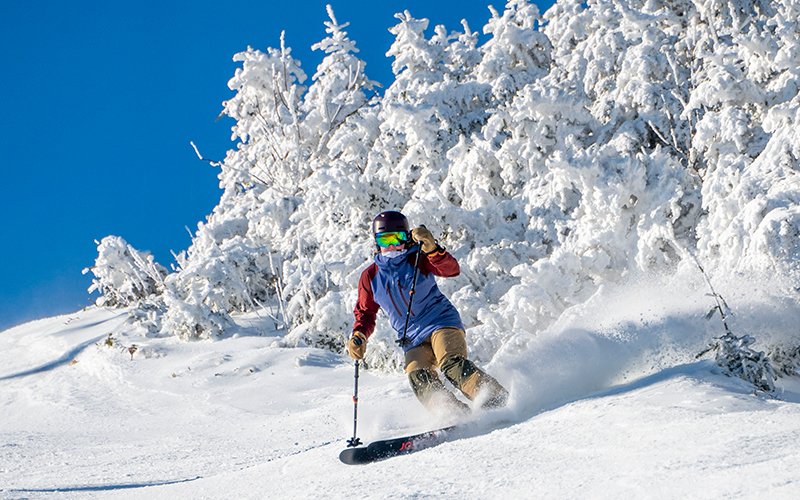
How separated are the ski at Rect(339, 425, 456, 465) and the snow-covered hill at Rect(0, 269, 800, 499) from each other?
0.09 meters

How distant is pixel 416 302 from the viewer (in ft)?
13.7

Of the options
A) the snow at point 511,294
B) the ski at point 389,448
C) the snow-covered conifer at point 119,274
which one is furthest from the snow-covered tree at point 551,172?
the ski at point 389,448

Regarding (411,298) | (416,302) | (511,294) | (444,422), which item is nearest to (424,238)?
(411,298)

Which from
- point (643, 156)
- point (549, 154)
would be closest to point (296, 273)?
point (549, 154)

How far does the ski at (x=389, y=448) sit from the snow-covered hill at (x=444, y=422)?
0.09 meters

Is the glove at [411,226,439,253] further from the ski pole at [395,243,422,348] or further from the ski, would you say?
the ski

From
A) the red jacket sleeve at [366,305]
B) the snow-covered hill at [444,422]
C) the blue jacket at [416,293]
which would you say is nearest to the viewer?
the snow-covered hill at [444,422]

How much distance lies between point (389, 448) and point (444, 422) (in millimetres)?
628

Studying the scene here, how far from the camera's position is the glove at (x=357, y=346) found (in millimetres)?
4098

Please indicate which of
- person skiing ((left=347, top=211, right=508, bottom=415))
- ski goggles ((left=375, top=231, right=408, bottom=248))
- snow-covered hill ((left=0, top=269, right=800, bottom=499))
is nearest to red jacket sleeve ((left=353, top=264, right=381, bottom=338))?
person skiing ((left=347, top=211, right=508, bottom=415))

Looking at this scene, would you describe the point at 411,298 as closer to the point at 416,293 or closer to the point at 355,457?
the point at 416,293

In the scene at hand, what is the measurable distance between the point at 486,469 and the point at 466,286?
6435 mm

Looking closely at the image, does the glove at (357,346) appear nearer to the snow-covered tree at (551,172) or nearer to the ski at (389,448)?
the ski at (389,448)

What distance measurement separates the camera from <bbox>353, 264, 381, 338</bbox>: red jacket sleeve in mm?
4461
